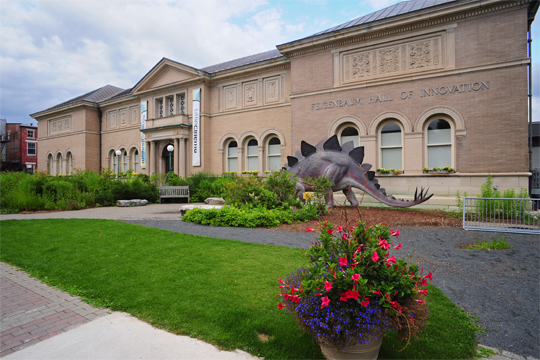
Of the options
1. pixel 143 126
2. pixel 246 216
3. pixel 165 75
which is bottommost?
pixel 246 216

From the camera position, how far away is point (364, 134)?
53.3 ft

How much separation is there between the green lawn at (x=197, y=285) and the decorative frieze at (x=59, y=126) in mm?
30364

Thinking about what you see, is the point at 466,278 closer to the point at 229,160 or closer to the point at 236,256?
the point at 236,256

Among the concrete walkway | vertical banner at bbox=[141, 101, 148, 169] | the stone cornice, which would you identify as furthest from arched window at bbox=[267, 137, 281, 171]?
the concrete walkway

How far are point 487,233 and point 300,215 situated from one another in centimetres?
507

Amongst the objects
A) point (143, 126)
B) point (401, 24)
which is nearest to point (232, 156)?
point (143, 126)

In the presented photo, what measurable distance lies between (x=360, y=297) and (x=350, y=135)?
15.7 metres

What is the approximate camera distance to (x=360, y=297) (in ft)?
7.01

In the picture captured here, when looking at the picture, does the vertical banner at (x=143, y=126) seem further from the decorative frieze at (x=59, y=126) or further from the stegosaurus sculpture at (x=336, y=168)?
the stegosaurus sculpture at (x=336, y=168)

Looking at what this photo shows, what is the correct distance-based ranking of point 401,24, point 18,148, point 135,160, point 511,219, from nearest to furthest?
point 511,219 → point 401,24 → point 135,160 → point 18,148

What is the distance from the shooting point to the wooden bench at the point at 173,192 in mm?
17909

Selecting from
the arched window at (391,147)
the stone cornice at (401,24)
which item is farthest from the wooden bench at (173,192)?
the arched window at (391,147)

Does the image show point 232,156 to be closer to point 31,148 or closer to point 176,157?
point 176,157

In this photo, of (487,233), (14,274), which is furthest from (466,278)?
(14,274)
